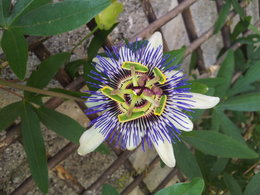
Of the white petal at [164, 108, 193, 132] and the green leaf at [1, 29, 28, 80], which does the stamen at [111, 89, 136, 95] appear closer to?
the white petal at [164, 108, 193, 132]

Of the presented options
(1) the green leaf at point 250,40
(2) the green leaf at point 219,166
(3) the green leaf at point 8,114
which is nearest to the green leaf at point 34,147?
(3) the green leaf at point 8,114

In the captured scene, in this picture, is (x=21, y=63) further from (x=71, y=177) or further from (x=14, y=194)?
(x=71, y=177)

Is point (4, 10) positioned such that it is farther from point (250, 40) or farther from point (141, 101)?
point (250, 40)

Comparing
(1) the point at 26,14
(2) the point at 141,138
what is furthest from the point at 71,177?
(1) the point at 26,14

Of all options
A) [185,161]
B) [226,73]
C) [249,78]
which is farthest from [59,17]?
[249,78]

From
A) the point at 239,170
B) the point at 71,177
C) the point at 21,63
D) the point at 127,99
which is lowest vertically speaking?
the point at 239,170

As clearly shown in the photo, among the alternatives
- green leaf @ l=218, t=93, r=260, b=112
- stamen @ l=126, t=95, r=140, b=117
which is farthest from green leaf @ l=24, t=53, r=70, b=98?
green leaf @ l=218, t=93, r=260, b=112
